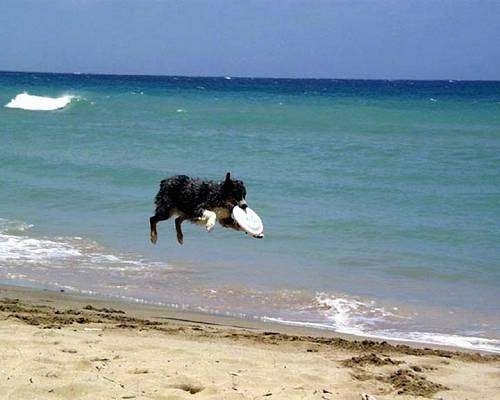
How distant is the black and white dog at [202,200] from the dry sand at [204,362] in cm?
108

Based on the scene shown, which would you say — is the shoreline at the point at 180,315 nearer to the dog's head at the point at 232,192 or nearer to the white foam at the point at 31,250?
the dog's head at the point at 232,192

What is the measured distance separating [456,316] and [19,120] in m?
31.4

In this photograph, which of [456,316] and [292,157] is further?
[292,157]

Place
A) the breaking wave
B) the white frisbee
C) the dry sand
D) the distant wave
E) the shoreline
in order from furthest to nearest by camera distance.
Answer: the distant wave
the white frisbee
the breaking wave
the shoreline
the dry sand

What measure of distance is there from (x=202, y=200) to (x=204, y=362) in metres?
2.58

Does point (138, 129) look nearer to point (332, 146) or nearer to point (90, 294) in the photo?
point (332, 146)

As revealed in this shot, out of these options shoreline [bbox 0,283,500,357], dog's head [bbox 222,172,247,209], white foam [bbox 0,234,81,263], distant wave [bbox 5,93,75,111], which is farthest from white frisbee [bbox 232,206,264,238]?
distant wave [bbox 5,93,75,111]

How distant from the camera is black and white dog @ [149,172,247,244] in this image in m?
8.76

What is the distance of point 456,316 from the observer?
9.52 metres

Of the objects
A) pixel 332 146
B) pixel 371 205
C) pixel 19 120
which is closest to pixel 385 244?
pixel 371 205

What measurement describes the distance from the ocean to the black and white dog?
1117 millimetres

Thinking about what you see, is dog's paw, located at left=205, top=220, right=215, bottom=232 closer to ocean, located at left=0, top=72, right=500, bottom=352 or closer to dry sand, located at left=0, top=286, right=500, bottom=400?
dry sand, located at left=0, top=286, right=500, bottom=400

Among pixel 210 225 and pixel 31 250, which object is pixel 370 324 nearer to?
pixel 210 225

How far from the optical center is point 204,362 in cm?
667
